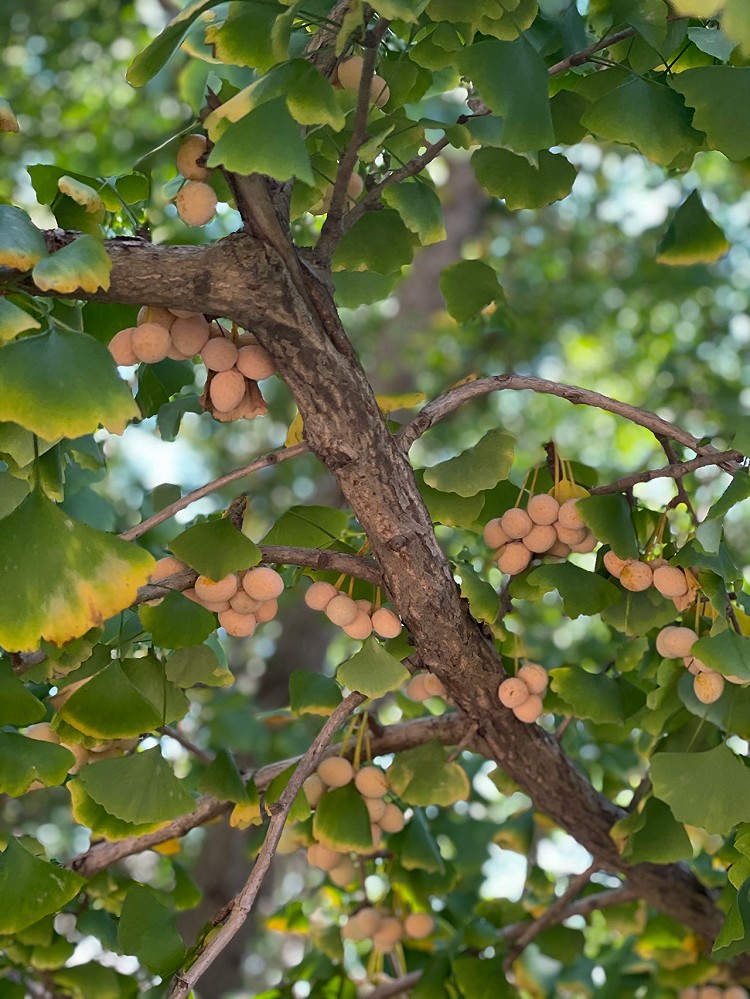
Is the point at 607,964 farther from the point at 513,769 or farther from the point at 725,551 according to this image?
the point at 725,551

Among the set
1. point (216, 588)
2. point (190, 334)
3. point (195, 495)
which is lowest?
point (216, 588)

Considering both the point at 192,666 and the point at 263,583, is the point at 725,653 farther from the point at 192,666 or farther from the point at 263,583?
the point at 192,666

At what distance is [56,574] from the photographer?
91 cm

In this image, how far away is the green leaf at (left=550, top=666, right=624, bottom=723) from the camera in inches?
52.1

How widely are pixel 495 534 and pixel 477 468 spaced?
0.12 metres

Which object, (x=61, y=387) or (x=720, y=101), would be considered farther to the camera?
(x=720, y=101)

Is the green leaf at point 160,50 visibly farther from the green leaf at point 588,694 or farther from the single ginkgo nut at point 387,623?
the green leaf at point 588,694

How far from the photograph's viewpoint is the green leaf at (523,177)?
1.12m

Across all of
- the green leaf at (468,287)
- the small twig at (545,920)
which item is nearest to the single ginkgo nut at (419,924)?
the small twig at (545,920)

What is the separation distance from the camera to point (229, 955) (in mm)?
2654

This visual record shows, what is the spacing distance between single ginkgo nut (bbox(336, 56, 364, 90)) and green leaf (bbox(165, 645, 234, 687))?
2.02ft

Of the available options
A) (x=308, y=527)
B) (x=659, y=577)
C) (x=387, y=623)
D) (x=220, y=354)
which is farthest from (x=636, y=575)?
(x=220, y=354)

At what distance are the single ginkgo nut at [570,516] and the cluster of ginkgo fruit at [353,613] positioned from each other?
213 millimetres

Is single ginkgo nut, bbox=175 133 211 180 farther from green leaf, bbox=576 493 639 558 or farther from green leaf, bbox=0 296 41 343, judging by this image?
green leaf, bbox=576 493 639 558
